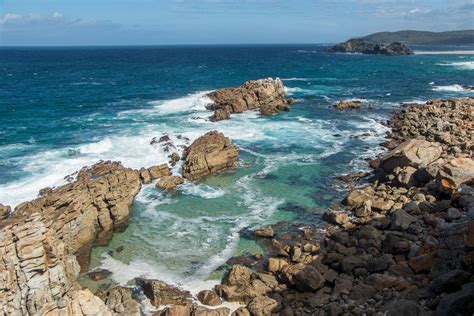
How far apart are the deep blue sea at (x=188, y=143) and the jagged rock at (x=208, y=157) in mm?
1374

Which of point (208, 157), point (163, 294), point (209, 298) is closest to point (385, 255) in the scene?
point (209, 298)

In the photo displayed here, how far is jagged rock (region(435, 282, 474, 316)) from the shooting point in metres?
13.4

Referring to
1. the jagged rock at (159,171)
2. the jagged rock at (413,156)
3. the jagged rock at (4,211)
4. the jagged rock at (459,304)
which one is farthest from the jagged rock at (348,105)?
the jagged rock at (459,304)

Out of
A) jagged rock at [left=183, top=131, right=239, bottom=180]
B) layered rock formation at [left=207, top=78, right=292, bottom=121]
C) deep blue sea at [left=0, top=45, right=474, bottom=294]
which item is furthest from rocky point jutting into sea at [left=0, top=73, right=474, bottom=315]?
layered rock formation at [left=207, top=78, right=292, bottom=121]

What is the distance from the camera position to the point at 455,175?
1102 inches

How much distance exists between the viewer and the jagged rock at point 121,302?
19.6m

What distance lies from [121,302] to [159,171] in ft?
57.3

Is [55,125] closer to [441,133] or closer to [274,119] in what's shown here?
[274,119]

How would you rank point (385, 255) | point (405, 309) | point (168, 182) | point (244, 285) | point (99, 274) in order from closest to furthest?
point (405, 309) < point (244, 285) < point (385, 255) < point (99, 274) < point (168, 182)

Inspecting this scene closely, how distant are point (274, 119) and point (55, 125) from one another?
88.6 ft

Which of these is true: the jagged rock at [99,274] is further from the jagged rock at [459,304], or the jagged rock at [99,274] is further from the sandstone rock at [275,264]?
the jagged rock at [459,304]

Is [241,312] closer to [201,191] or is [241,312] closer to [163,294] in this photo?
[163,294]

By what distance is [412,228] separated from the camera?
945 inches

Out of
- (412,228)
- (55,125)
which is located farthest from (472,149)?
(55,125)
